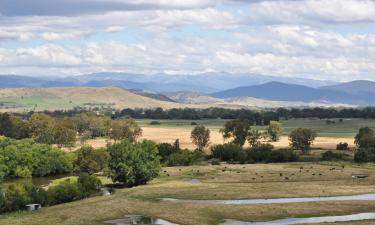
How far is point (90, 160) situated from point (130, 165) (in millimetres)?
32499

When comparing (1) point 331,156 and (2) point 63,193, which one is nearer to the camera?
(2) point 63,193

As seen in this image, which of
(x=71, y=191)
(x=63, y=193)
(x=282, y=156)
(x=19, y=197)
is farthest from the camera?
(x=282, y=156)

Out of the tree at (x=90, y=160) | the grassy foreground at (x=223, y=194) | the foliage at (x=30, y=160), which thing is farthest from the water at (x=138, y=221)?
the tree at (x=90, y=160)

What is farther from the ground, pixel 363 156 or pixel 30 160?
pixel 363 156

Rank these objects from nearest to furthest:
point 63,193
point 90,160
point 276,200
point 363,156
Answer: point 276,200, point 63,193, point 90,160, point 363,156

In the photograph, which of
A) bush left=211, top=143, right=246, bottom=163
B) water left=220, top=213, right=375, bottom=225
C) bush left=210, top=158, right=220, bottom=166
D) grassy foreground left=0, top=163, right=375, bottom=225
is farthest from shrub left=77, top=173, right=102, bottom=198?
bush left=211, top=143, right=246, bottom=163

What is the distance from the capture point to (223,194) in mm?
112750

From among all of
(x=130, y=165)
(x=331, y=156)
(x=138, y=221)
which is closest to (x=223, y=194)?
(x=130, y=165)

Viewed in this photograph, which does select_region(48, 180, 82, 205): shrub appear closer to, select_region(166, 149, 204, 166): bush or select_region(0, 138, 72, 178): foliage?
select_region(0, 138, 72, 178): foliage

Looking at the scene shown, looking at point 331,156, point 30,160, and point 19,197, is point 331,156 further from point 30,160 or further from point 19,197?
point 19,197

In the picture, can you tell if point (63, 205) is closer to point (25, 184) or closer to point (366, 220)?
point (25, 184)

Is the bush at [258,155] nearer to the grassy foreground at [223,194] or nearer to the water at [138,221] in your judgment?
the grassy foreground at [223,194]

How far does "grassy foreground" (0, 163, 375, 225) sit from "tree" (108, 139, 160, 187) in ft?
10.6

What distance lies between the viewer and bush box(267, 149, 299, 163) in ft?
596
